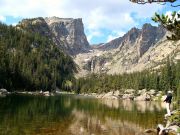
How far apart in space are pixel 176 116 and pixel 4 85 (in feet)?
493

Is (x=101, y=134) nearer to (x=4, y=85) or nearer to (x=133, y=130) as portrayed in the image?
(x=133, y=130)

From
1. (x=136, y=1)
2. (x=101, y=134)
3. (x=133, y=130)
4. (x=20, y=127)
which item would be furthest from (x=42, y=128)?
(x=136, y=1)

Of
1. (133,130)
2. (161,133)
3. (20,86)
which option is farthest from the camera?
(20,86)

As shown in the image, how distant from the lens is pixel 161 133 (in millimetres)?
33406

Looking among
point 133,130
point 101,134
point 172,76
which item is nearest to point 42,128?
point 101,134

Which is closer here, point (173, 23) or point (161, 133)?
point (173, 23)

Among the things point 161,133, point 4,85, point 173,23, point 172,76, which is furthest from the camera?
point 172,76

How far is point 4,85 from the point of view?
156 m

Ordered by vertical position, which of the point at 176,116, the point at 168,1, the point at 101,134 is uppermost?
the point at 168,1

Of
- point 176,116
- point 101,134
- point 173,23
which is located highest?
point 173,23

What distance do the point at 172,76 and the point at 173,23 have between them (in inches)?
6475

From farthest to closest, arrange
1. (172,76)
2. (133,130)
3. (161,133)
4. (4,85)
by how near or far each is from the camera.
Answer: (172,76) → (4,85) → (133,130) → (161,133)

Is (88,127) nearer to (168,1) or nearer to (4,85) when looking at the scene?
(168,1)

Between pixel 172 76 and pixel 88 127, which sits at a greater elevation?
pixel 172 76
